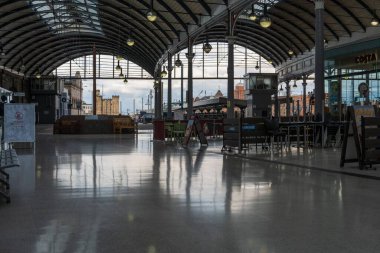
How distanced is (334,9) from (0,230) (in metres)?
32.9

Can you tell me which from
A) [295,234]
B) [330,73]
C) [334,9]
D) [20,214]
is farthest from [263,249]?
[334,9]

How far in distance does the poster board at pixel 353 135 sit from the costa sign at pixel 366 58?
17409 mm

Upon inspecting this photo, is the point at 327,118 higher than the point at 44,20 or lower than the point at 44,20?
lower

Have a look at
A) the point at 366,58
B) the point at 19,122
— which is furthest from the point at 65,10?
the point at 19,122

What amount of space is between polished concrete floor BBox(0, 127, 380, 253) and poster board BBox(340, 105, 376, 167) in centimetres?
101

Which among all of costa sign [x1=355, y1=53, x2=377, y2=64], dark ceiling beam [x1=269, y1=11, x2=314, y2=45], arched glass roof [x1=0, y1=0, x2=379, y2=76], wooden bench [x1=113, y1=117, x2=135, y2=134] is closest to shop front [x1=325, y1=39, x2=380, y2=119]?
costa sign [x1=355, y1=53, x2=377, y2=64]

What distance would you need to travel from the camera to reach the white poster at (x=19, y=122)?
1796 cm

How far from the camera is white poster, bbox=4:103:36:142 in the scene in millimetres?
17956

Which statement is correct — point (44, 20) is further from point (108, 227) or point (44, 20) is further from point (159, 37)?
point (108, 227)

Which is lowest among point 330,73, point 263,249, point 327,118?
point 263,249

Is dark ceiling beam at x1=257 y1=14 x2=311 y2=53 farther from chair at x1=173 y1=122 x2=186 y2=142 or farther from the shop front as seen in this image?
chair at x1=173 y1=122 x2=186 y2=142

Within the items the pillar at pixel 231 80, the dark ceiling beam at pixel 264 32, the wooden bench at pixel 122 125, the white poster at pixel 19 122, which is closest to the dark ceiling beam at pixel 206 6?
the pillar at pixel 231 80

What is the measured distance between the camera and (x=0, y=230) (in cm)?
539

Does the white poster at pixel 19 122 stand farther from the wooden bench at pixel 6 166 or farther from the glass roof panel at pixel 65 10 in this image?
the glass roof panel at pixel 65 10
